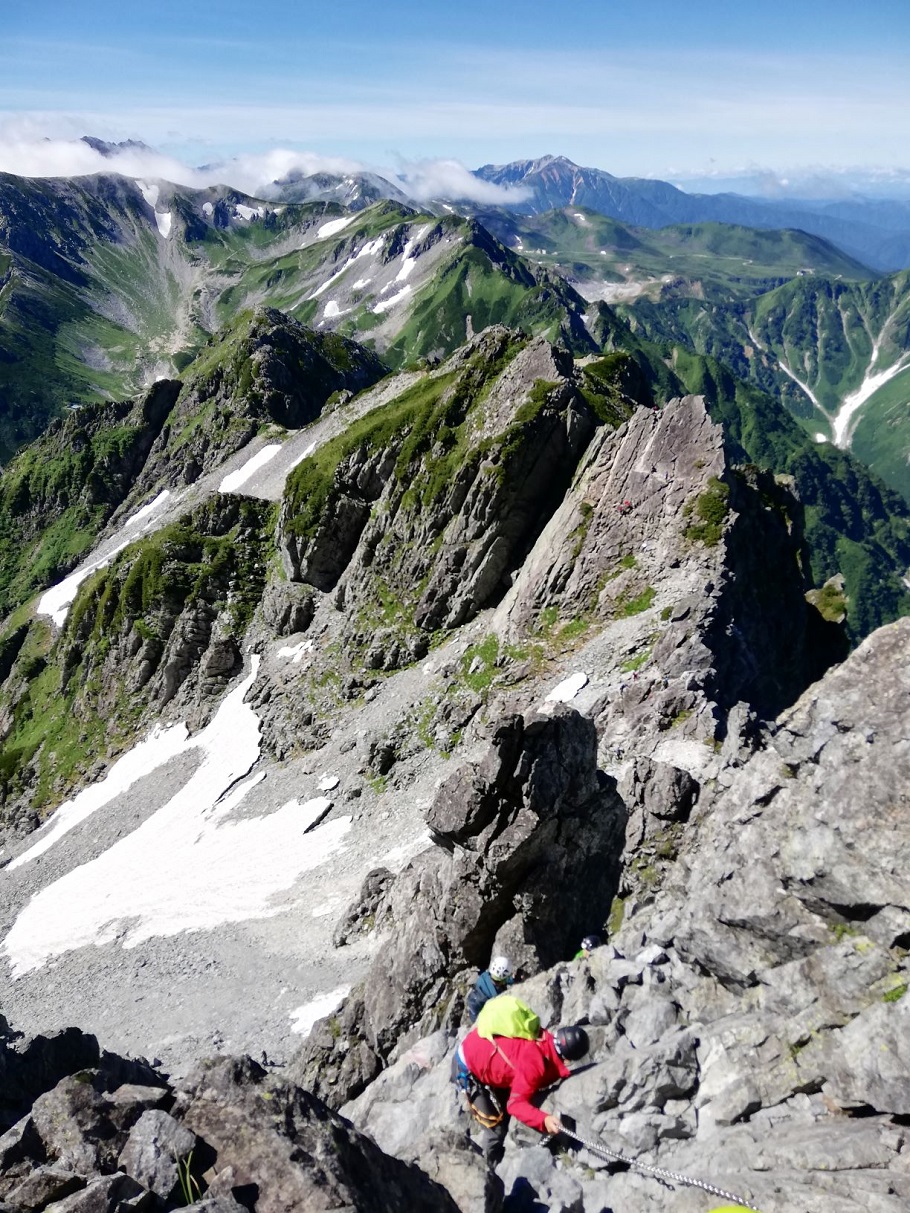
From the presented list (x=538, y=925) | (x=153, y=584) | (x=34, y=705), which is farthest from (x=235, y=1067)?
(x=34, y=705)

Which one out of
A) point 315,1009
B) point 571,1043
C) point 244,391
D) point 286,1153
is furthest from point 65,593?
point 286,1153

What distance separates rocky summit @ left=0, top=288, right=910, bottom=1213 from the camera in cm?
1292

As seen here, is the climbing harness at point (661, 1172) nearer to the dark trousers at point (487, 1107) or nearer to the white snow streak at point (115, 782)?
the dark trousers at point (487, 1107)

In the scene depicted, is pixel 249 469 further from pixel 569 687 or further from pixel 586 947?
pixel 586 947

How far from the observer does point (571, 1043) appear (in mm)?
15719

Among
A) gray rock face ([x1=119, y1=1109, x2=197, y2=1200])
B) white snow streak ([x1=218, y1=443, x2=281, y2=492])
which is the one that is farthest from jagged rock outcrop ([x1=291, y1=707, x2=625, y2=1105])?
white snow streak ([x1=218, y1=443, x2=281, y2=492])

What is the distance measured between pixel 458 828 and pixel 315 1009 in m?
12.3

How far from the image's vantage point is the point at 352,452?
79.4m

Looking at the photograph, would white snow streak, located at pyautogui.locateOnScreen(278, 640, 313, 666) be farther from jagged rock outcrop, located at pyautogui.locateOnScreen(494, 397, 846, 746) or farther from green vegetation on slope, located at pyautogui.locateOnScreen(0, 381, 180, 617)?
green vegetation on slope, located at pyautogui.locateOnScreen(0, 381, 180, 617)

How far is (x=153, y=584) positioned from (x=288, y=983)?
64382 mm

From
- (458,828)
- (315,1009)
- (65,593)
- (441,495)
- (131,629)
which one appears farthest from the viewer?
(65,593)

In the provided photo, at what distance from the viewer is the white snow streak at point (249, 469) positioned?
375 ft

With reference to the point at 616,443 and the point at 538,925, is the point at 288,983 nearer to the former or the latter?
the point at 538,925

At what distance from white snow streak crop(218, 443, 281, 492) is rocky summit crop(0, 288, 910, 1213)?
1025 mm
